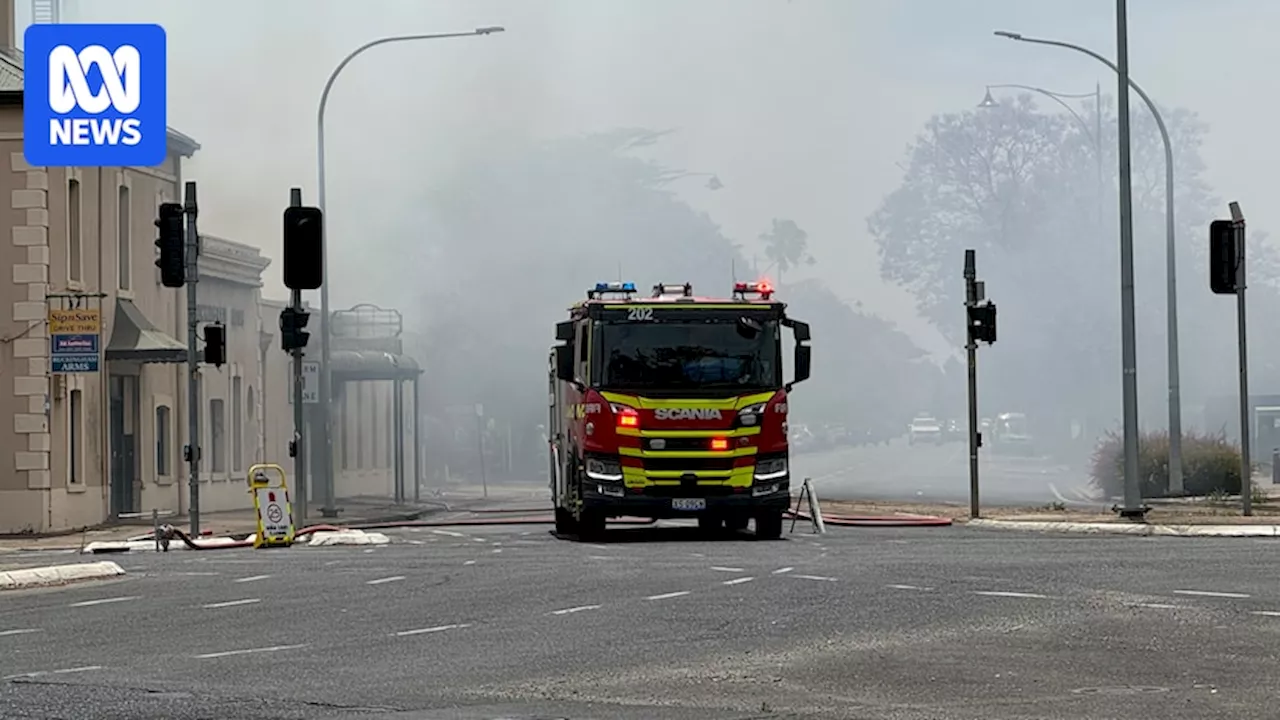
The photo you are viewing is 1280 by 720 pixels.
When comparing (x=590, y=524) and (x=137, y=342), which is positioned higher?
(x=137, y=342)

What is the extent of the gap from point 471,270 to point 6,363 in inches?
1340

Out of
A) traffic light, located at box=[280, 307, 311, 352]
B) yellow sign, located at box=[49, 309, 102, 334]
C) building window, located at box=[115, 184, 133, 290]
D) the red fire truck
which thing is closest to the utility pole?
the red fire truck

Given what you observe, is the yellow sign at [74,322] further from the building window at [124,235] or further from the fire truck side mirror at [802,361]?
the fire truck side mirror at [802,361]

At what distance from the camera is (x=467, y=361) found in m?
74.1

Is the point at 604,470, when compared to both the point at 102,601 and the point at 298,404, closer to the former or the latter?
the point at 298,404

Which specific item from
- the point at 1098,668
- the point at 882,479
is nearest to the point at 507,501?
the point at 882,479

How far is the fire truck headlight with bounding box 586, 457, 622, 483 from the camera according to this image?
26828 mm

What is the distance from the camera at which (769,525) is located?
2791 cm

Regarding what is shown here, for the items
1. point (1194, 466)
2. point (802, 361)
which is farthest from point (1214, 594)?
point (1194, 466)

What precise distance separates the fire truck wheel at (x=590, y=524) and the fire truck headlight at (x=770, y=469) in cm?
200

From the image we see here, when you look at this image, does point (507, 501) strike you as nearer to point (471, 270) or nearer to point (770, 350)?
point (471, 270)

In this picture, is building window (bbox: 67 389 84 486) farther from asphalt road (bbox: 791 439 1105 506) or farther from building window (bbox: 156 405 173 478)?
asphalt road (bbox: 791 439 1105 506)

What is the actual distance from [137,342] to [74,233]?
2580 mm

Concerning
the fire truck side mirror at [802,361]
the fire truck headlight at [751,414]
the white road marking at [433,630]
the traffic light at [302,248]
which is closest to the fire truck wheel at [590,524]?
the fire truck headlight at [751,414]
